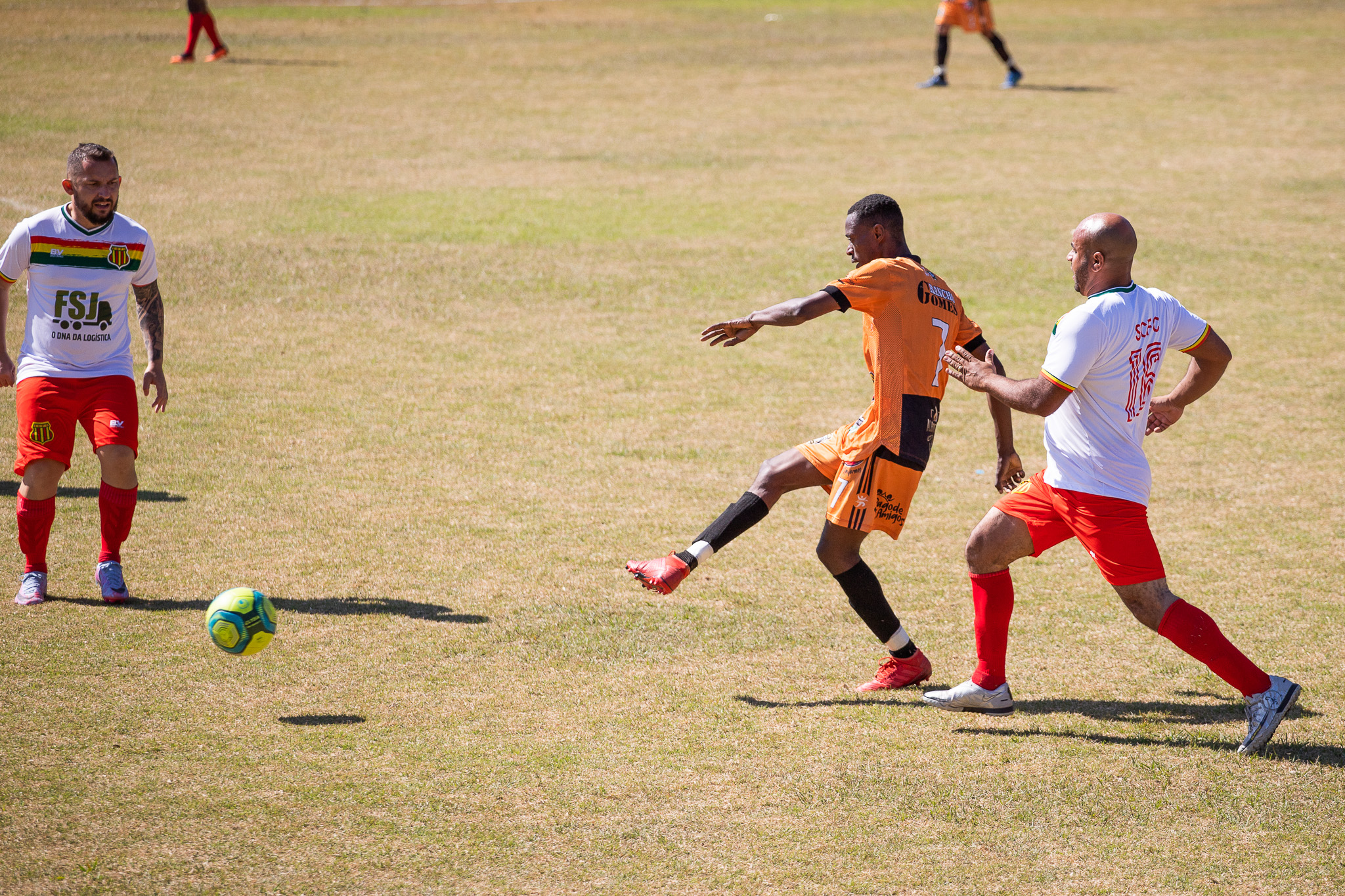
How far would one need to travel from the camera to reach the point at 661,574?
21.9 ft

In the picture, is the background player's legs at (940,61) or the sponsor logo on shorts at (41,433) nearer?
the sponsor logo on shorts at (41,433)

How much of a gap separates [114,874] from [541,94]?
74.0ft

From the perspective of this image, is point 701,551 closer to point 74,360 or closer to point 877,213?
point 877,213

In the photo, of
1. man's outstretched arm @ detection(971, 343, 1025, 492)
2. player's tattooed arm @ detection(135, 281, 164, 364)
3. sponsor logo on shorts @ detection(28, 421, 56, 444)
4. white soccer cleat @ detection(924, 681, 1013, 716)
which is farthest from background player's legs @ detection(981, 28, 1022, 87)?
sponsor logo on shorts @ detection(28, 421, 56, 444)

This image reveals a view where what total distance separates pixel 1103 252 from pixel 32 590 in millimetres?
6025

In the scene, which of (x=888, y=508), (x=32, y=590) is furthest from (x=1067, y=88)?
(x=32, y=590)

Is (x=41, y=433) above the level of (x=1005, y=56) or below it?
below

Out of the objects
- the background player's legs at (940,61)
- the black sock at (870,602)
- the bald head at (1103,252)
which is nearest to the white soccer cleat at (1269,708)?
the black sock at (870,602)

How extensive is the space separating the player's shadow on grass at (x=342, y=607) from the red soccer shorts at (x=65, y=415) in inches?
34.0

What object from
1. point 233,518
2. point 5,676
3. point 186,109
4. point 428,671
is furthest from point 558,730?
point 186,109

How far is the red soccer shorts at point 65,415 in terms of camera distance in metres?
7.32

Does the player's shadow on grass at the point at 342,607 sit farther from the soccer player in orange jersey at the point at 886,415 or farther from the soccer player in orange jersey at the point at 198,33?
the soccer player in orange jersey at the point at 198,33

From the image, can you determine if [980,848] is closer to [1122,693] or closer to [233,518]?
[1122,693]

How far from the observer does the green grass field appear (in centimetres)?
515
